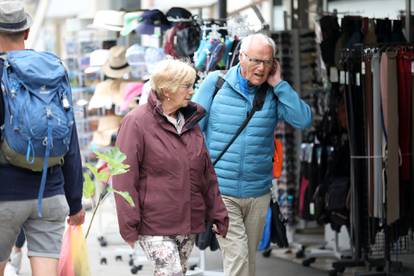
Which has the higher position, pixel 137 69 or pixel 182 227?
pixel 137 69

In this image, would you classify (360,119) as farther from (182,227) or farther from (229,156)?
(182,227)

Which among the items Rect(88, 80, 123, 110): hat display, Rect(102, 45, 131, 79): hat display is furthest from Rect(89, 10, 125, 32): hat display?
Rect(88, 80, 123, 110): hat display

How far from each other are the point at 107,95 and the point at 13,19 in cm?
506

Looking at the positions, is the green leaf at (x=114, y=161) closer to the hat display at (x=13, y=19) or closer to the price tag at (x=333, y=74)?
the hat display at (x=13, y=19)

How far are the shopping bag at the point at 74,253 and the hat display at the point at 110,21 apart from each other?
14.3ft

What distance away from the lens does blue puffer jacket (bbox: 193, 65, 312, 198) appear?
20.4 feet

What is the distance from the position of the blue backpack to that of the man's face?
5.95 ft

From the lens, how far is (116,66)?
9648 mm

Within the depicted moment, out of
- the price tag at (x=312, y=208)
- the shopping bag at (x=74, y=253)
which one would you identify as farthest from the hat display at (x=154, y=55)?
the shopping bag at (x=74, y=253)

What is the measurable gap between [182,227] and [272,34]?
4555 millimetres

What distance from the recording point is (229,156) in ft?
20.5

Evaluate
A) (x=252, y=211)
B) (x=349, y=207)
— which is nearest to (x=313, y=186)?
(x=349, y=207)

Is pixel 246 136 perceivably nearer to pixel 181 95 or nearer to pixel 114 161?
pixel 181 95

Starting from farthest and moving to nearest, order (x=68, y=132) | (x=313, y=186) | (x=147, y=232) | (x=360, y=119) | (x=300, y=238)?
(x=300, y=238)
(x=313, y=186)
(x=360, y=119)
(x=147, y=232)
(x=68, y=132)
